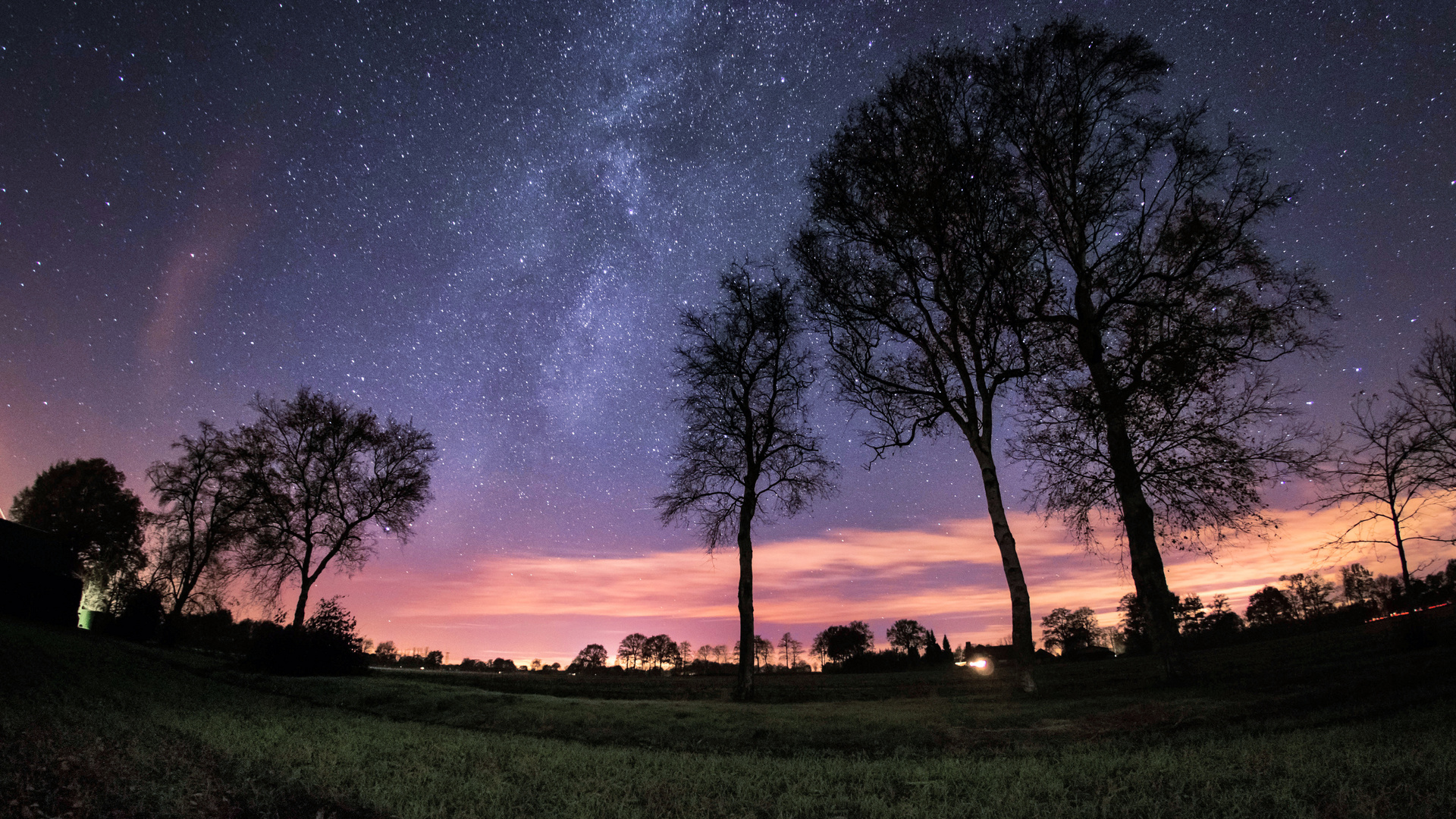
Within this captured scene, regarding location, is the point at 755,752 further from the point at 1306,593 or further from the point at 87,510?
the point at 1306,593

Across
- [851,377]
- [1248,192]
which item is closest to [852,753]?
[851,377]

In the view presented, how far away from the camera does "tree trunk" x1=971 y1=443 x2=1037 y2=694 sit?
610 inches

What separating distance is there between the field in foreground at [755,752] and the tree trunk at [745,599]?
211 inches

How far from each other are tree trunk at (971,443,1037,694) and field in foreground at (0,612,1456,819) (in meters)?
0.78

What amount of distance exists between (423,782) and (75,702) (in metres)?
7.84

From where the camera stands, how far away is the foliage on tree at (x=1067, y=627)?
114625mm

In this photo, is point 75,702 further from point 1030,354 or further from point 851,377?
point 1030,354

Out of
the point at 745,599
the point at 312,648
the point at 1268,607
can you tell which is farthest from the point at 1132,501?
the point at 1268,607

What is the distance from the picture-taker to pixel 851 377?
20.0 meters

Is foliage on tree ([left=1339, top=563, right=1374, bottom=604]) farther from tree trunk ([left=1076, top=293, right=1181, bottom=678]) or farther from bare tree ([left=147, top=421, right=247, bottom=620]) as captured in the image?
bare tree ([left=147, top=421, right=247, bottom=620])

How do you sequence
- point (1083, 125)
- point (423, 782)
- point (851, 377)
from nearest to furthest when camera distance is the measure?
point (423, 782) < point (1083, 125) < point (851, 377)

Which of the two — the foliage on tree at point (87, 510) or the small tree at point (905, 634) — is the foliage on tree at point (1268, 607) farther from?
the foliage on tree at point (87, 510)

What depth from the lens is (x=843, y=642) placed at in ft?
356

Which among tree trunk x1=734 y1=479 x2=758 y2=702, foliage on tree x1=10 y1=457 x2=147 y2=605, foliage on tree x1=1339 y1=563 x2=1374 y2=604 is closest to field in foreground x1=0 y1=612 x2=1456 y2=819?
tree trunk x1=734 y1=479 x2=758 y2=702
